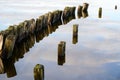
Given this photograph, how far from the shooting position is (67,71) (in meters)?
15.2

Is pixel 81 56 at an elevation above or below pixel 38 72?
below

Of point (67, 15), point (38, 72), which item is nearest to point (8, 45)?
point (38, 72)

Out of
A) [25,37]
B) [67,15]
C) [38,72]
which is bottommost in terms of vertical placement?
[38,72]

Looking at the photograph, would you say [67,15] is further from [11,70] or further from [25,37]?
[11,70]

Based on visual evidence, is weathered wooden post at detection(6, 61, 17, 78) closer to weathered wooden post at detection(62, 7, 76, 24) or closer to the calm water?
the calm water

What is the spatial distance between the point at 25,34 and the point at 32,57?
3.55 meters

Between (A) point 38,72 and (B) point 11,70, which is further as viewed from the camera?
(B) point 11,70

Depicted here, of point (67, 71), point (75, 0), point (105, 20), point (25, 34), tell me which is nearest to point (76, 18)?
point (105, 20)

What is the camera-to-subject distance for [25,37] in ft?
67.7

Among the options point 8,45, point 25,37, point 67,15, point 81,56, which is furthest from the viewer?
point 67,15

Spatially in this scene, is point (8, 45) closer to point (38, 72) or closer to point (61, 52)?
point (61, 52)

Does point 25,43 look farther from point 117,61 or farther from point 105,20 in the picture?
point 105,20

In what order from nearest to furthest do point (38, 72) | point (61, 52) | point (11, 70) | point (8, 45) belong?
1. point (38, 72)
2. point (11, 70)
3. point (61, 52)
4. point (8, 45)

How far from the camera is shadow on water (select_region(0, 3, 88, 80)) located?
1554 cm
